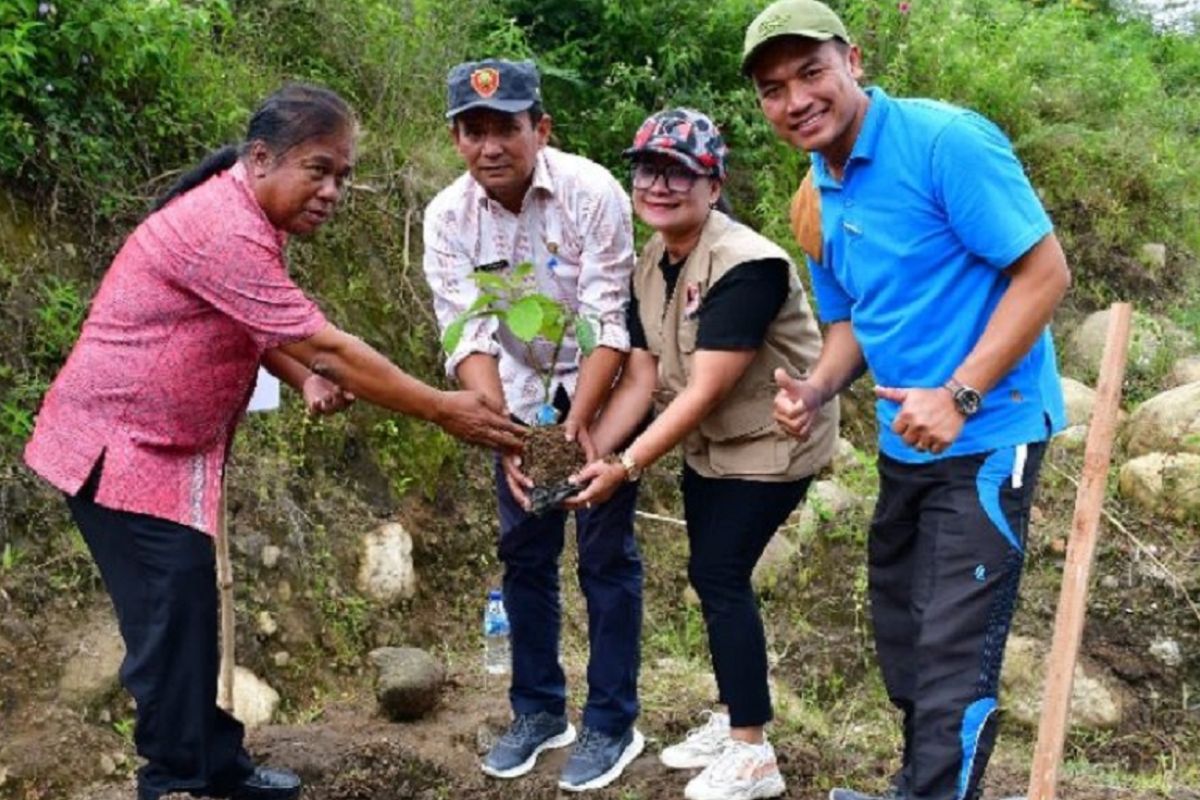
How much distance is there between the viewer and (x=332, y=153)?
287 centimetres

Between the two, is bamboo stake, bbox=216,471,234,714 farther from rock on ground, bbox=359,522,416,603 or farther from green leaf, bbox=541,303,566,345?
rock on ground, bbox=359,522,416,603

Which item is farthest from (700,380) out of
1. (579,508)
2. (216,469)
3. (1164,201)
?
(1164,201)

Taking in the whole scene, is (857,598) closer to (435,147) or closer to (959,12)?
(435,147)

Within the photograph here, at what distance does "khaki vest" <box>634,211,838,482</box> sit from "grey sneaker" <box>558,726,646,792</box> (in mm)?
838

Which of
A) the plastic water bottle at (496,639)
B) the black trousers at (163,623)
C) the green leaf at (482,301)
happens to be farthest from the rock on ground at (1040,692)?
the black trousers at (163,623)

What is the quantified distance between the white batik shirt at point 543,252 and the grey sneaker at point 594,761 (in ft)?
2.94

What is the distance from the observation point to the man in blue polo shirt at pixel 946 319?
253 cm

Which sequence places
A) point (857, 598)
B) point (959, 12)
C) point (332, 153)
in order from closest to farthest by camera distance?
point (332, 153) → point (857, 598) → point (959, 12)

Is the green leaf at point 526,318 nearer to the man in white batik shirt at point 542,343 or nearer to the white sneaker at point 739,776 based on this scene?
the man in white batik shirt at point 542,343

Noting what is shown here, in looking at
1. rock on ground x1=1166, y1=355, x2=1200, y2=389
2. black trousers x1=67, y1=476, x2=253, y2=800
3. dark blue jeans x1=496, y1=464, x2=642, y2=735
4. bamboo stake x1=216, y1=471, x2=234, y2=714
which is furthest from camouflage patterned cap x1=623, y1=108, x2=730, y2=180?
rock on ground x1=1166, y1=355, x2=1200, y2=389

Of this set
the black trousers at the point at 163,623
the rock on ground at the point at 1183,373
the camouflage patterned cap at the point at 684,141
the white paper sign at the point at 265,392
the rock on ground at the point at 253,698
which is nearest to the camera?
the black trousers at the point at 163,623

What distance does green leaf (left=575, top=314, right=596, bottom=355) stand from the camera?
320cm

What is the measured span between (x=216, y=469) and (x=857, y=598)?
346 cm

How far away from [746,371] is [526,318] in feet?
1.86
